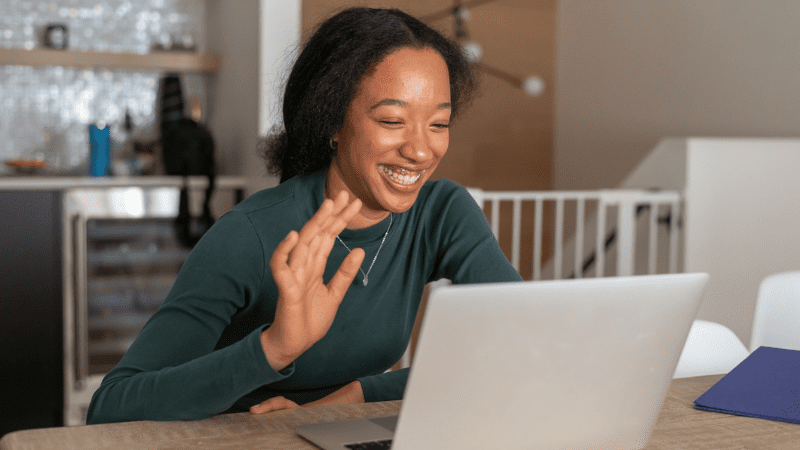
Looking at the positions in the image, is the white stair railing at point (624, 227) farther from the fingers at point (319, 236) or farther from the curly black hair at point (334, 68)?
the fingers at point (319, 236)

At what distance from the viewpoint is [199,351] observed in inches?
40.6

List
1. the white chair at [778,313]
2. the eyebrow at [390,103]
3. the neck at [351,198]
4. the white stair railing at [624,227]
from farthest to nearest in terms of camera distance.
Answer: the white stair railing at [624,227]
the white chair at [778,313]
the neck at [351,198]
the eyebrow at [390,103]

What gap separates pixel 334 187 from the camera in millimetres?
1228

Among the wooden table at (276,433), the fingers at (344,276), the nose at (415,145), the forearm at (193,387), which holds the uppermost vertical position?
the nose at (415,145)

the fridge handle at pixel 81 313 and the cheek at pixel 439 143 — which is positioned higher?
the cheek at pixel 439 143

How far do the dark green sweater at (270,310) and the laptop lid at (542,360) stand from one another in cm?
25

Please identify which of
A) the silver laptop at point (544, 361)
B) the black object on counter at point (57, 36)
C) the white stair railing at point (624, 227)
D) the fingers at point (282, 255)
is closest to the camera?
the silver laptop at point (544, 361)

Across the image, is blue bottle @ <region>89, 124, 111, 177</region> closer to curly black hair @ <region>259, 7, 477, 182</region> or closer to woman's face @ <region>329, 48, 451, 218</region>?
curly black hair @ <region>259, 7, 477, 182</region>

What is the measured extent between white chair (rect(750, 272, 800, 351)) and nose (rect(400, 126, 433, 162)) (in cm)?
75

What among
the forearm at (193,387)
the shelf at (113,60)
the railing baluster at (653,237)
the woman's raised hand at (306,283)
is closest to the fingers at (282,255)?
the woman's raised hand at (306,283)

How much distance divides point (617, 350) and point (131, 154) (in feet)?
11.1

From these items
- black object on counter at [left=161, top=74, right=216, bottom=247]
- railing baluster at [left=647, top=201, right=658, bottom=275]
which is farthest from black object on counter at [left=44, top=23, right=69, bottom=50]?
railing baluster at [left=647, top=201, right=658, bottom=275]

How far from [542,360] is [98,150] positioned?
9.98 ft

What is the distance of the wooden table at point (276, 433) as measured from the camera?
0.82 meters
